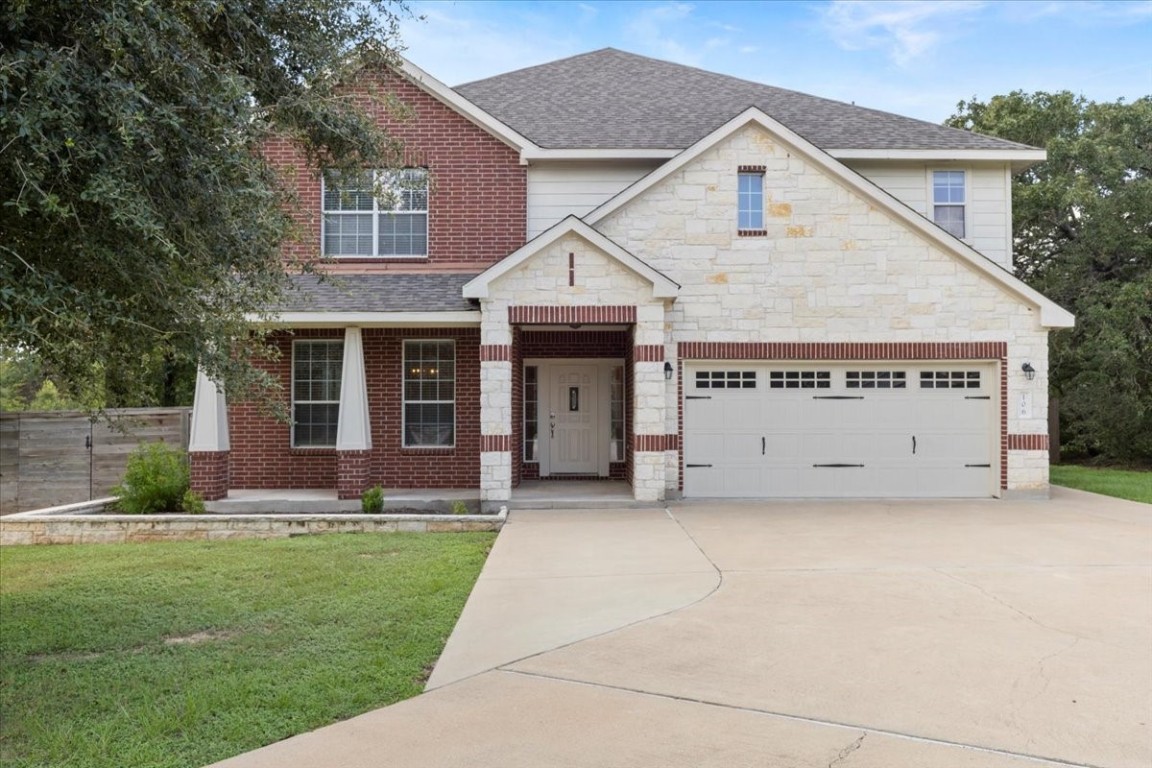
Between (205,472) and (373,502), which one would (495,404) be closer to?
(373,502)

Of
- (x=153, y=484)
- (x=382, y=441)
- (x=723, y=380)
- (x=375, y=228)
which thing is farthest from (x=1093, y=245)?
(x=153, y=484)

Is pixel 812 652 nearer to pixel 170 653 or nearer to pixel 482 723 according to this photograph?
pixel 482 723

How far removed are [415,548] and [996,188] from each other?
Answer: 1289 centimetres

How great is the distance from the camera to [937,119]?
90.8ft

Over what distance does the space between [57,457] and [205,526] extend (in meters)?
5.79

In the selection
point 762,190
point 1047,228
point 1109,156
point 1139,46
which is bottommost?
point 762,190

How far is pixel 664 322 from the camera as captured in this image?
1304 centimetres

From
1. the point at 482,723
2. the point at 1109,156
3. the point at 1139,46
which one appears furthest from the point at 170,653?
the point at 1109,156

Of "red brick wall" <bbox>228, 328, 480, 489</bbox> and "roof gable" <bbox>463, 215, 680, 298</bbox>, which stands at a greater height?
"roof gable" <bbox>463, 215, 680, 298</bbox>

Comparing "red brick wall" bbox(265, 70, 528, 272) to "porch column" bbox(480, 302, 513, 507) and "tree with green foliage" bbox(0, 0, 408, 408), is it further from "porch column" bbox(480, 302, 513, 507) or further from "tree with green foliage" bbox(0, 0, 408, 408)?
"tree with green foliage" bbox(0, 0, 408, 408)

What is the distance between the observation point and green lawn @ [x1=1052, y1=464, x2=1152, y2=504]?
15023 mm

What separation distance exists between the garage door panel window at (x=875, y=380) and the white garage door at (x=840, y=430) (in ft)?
0.06

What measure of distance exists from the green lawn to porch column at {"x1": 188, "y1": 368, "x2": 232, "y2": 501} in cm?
1624

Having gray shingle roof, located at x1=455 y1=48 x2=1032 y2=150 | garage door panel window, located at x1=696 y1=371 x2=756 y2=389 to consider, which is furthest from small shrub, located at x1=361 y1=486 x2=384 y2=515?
gray shingle roof, located at x1=455 y1=48 x2=1032 y2=150
